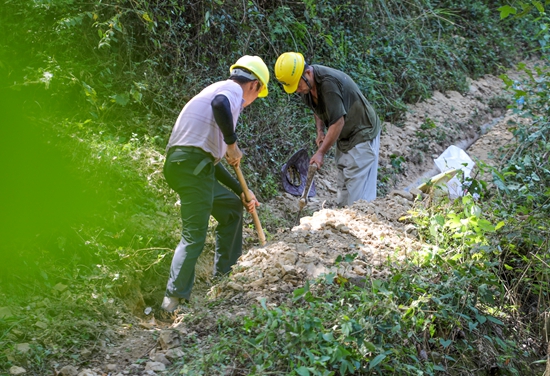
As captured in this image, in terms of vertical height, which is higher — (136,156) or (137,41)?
(137,41)

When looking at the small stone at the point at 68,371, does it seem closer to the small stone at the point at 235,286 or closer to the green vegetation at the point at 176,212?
the green vegetation at the point at 176,212

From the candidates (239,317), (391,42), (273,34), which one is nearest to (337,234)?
(239,317)

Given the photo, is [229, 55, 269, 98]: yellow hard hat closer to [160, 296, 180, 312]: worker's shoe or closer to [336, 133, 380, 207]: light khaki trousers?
[336, 133, 380, 207]: light khaki trousers

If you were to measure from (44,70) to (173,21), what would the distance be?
1893mm

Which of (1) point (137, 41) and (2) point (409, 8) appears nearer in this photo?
(1) point (137, 41)

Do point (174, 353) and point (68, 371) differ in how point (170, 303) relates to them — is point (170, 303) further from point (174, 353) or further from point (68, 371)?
point (68, 371)

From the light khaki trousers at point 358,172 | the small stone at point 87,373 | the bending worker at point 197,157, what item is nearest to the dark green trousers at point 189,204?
the bending worker at point 197,157

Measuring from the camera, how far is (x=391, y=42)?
441 inches

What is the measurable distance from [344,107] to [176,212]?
1.92 metres

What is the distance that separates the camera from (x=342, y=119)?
5.89 meters

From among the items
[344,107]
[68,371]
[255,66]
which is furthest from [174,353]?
[344,107]

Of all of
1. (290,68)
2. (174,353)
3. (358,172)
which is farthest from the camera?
(358,172)

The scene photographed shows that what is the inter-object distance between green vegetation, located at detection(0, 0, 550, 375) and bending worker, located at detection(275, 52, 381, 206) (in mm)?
1018

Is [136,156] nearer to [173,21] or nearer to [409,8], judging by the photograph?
[173,21]
